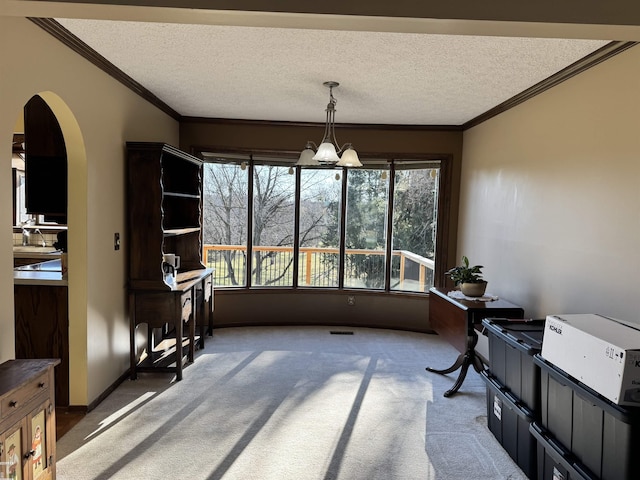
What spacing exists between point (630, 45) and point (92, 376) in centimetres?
385

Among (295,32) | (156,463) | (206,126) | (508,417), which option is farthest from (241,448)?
(206,126)

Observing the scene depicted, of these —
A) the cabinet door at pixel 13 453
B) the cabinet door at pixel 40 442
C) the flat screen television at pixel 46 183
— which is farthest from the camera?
the flat screen television at pixel 46 183

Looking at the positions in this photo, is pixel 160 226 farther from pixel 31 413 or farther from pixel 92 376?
pixel 31 413

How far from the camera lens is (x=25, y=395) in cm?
184

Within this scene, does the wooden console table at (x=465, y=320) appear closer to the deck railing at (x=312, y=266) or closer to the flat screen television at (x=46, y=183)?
the deck railing at (x=312, y=266)

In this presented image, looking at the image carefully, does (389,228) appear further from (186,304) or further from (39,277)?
(39,277)

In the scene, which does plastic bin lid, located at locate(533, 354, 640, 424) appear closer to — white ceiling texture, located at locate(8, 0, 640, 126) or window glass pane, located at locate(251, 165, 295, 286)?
white ceiling texture, located at locate(8, 0, 640, 126)

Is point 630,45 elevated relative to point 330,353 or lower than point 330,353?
elevated

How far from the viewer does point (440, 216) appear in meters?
4.96

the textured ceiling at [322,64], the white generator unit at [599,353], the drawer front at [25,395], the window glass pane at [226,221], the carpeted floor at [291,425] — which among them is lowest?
the carpeted floor at [291,425]

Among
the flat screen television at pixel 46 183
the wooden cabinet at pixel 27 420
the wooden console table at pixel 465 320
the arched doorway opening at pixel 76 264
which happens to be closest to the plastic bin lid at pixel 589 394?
the wooden console table at pixel 465 320

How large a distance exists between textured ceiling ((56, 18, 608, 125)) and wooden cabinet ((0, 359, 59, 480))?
5.94 ft

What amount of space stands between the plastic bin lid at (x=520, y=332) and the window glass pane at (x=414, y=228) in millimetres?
2350

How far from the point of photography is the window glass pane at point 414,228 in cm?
505
